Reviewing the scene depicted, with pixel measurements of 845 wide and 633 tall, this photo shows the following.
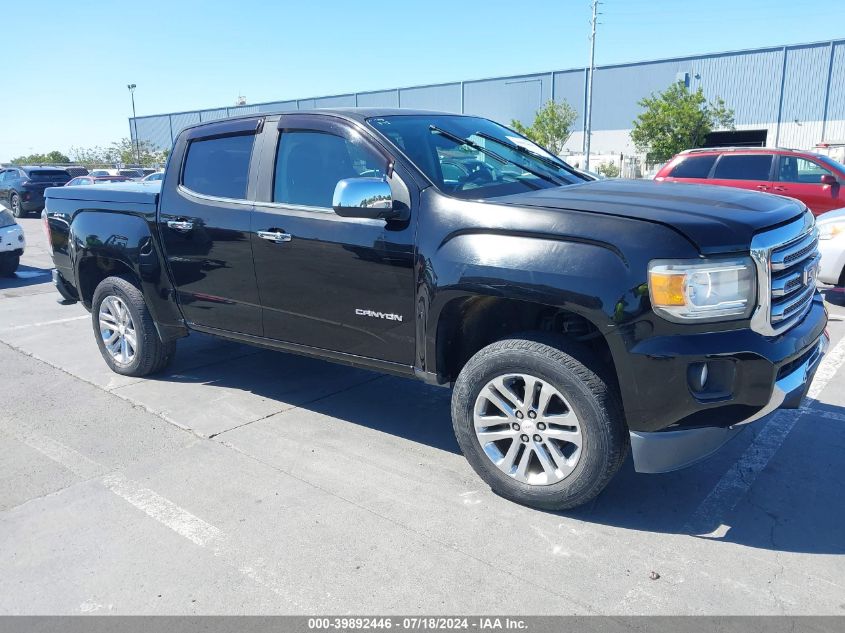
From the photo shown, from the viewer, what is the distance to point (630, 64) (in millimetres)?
40344

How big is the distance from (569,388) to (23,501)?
292cm

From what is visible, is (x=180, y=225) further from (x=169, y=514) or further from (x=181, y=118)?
(x=181, y=118)

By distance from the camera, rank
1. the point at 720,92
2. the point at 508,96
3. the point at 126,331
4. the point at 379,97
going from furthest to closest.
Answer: the point at 379,97 → the point at 508,96 → the point at 720,92 → the point at 126,331

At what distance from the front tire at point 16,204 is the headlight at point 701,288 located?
25.6 metres

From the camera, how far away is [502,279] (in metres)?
3.11

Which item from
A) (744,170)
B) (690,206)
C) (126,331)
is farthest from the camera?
(744,170)

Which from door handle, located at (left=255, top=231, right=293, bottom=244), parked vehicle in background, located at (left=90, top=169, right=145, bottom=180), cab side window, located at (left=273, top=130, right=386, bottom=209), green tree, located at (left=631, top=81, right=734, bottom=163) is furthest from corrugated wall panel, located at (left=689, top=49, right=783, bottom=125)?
door handle, located at (left=255, top=231, right=293, bottom=244)

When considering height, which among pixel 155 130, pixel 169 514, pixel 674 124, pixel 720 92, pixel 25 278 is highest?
pixel 720 92

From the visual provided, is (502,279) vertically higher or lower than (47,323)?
higher

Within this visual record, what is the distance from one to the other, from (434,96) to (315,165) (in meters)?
48.3

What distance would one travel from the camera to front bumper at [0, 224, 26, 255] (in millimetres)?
10516

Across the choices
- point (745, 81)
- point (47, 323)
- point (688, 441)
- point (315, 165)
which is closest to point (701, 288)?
point (688, 441)

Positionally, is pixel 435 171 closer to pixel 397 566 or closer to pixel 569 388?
pixel 569 388

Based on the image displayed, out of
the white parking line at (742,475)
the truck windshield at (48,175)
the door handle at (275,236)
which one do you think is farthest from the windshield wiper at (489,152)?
the truck windshield at (48,175)
